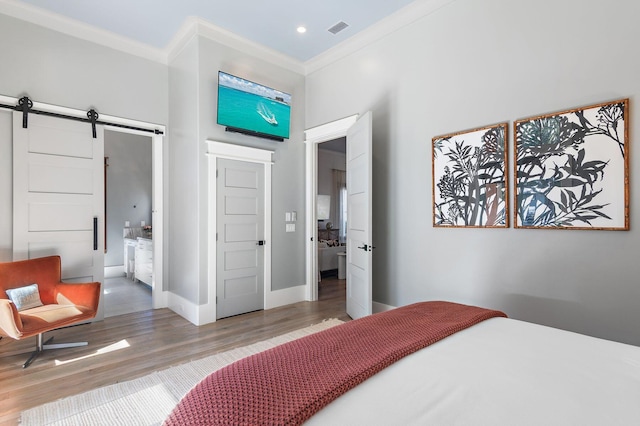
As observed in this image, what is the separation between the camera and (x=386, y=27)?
139 inches

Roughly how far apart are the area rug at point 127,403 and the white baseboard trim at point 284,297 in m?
1.66

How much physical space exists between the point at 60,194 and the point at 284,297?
2.84m

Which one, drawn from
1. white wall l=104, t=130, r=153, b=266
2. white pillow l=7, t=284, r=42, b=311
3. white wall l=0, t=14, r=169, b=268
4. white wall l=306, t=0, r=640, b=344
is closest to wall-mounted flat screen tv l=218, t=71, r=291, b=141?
white wall l=306, t=0, r=640, b=344

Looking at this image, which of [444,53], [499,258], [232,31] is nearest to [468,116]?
[444,53]

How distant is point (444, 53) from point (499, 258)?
6.51 feet

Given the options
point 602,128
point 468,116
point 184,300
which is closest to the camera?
point 602,128

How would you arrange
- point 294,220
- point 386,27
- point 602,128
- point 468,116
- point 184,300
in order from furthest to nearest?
point 294,220 → point 184,300 → point 386,27 → point 468,116 → point 602,128

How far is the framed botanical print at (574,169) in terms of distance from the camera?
84.2 inches

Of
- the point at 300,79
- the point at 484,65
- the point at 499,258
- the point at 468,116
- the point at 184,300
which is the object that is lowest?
the point at 184,300

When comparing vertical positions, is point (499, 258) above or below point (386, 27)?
below

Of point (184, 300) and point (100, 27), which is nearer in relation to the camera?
point (100, 27)

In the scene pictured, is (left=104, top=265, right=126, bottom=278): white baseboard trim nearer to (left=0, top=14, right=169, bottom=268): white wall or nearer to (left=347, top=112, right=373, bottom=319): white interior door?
(left=0, top=14, right=169, bottom=268): white wall

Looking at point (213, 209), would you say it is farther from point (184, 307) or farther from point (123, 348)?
point (123, 348)

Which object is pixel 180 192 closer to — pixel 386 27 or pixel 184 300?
pixel 184 300
